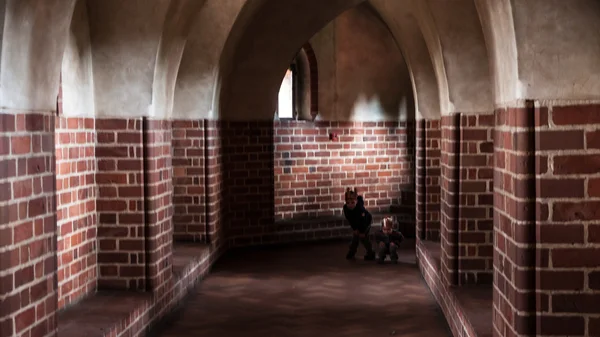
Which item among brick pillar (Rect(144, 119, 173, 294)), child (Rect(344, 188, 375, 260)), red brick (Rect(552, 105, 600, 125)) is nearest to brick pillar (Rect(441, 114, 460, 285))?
brick pillar (Rect(144, 119, 173, 294))

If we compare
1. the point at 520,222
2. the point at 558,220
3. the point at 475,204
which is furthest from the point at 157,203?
the point at 558,220

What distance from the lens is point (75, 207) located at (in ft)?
19.2

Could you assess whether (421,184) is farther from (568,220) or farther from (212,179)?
(568,220)

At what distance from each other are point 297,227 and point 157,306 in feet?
16.7

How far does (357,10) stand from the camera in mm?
12484

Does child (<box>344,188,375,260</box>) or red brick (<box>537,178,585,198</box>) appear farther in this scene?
child (<box>344,188,375,260</box>)

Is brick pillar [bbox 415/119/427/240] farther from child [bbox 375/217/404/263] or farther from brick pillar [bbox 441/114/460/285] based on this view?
brick pillar [bbox 441/114/460/285]

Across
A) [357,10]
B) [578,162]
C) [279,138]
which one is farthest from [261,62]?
[578,162]

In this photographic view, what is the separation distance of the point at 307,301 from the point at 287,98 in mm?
5756

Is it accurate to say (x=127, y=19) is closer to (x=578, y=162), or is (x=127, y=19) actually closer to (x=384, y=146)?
(x=578, y=162)

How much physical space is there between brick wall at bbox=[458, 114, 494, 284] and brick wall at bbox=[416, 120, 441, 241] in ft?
8.31

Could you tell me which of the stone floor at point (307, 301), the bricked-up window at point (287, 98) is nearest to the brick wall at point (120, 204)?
the stone floor at point (307, 301)

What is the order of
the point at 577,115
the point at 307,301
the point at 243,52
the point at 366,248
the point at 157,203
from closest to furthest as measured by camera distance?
1. the point at 577,115
2. the point at 157,203
3. the point at 307,301
4. the point at 366,248
5. the point at 243,52

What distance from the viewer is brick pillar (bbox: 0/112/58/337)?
3590mm
